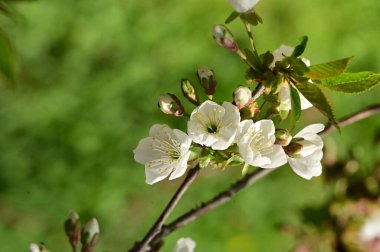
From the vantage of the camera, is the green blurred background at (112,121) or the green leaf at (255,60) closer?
the green leaf at (255,60)

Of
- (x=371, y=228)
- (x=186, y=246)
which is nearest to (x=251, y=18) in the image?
(x=186, y=246)

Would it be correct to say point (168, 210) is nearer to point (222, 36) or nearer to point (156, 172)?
point (156, 172)

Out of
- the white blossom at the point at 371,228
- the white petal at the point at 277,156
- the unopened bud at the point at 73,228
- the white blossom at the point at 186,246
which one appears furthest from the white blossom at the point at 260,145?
the white blossom at the point at 371,228

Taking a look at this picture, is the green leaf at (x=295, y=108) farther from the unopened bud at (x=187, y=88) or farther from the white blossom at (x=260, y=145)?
the unopened bud at (x=187, y=88)

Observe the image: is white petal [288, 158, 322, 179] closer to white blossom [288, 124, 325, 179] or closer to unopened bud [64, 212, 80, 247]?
white blossom [288, 124, 325, 179]

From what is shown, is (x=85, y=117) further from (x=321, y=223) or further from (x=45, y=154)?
(x=321, y=223)

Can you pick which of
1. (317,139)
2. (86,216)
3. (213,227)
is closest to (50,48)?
(86,216)

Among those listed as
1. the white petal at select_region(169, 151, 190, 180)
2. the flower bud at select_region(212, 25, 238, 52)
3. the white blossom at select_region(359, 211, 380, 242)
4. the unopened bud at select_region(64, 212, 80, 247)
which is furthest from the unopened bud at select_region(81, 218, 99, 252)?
the white blossom at select_region(359, 211, 380, 242)
